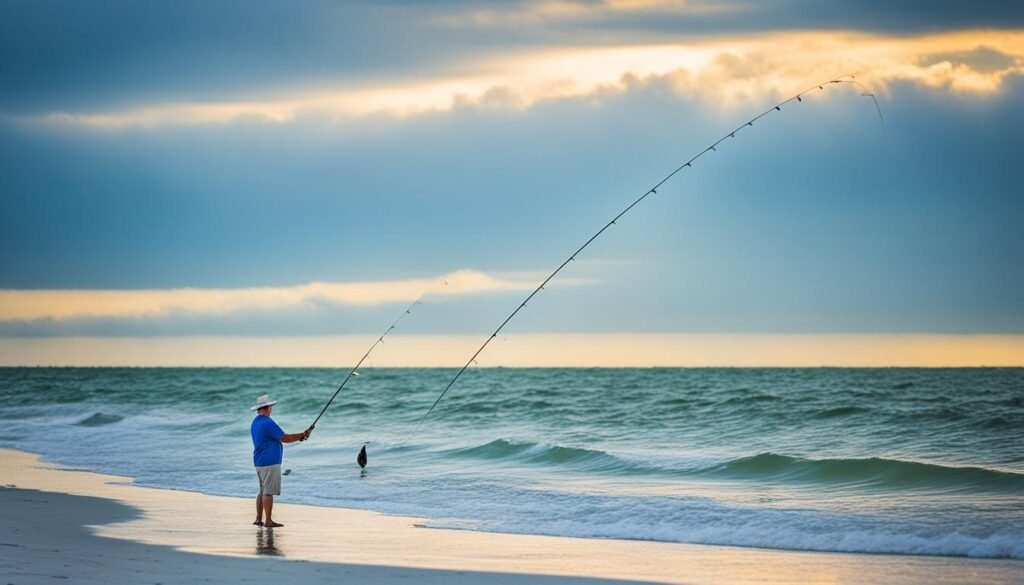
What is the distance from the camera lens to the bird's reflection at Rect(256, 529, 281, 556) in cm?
1006

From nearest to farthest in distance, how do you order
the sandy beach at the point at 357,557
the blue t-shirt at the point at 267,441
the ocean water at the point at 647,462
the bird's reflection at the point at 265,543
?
the sandy beach at the point at 357,557, the bird's reflection at the point at 265,543, the blue t-shirt at the point at 267,441, the ocean water at the point at 647,462

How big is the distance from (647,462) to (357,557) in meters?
8.77

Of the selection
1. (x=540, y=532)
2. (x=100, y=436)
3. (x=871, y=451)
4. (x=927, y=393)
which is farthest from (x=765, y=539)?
(x=927, y=393)

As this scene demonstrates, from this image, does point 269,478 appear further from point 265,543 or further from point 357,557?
point 357,557

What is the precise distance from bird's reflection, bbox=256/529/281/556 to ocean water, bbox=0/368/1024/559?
7.13 feet

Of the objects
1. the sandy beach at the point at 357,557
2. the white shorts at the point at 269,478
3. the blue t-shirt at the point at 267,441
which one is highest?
the blue t-shirt at the point at 267,441

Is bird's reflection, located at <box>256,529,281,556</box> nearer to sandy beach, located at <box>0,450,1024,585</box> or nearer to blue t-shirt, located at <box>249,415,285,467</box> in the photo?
sandy beach, located at <box>0,450,1024,585</box>

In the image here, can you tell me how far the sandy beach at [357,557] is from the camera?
891 cm

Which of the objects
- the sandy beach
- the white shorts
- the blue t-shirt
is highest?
the blue t-shirt

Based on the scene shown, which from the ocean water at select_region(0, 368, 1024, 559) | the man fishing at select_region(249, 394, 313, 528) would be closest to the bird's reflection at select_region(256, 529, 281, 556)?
the man fishing at select_region(249, 394, 313, 528)

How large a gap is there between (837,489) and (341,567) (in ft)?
26.5

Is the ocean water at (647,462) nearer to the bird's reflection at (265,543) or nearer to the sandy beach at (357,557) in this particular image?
the sandy beach at (357,557)

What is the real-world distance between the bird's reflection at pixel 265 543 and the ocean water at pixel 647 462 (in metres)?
2.17

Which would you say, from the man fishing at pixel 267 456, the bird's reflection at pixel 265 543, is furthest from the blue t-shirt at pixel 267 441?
the bird's reflection at pixel 265 543
